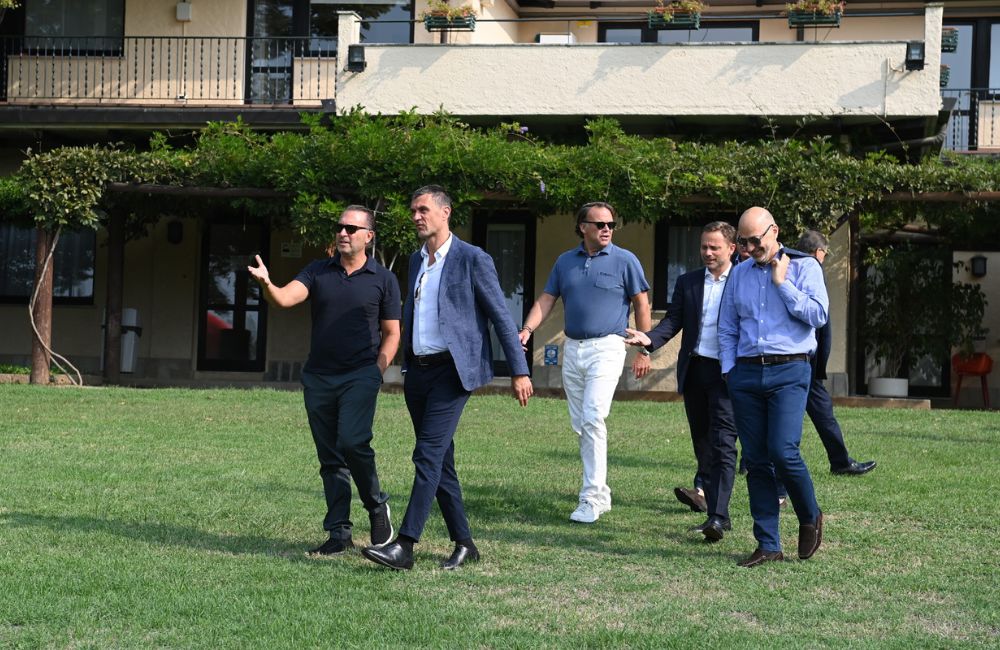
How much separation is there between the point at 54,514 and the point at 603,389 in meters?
3.27

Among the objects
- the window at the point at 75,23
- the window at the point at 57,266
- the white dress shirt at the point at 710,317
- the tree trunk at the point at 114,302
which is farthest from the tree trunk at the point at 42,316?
the white dress shirt at the point at 710,317

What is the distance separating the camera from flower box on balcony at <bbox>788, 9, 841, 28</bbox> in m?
18.8

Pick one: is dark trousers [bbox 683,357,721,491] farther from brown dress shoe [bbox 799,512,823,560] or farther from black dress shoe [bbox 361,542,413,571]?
black dress shoe [bbox 361,542,413,571]

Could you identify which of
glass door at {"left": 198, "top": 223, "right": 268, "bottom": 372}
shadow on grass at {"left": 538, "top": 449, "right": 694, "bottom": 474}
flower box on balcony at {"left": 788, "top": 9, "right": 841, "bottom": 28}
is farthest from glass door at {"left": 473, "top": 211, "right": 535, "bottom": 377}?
shadow on grass at {"left": 538, "top": 449, "right": 694, "bottom": 474}

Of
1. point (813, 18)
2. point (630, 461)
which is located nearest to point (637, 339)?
point (630, 461)

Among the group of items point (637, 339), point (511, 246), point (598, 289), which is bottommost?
point (637, 339)

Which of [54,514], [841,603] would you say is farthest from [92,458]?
[841,603]

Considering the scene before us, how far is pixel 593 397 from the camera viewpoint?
773cm

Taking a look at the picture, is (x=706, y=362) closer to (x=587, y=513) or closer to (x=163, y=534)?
(x=587, y=513)

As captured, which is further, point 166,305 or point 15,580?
point 166,305

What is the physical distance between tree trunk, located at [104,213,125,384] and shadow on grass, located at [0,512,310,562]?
12206mm

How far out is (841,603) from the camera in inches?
223

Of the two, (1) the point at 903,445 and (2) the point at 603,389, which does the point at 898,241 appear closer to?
(1) the point at 903,445

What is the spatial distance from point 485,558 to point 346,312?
1441 mm
